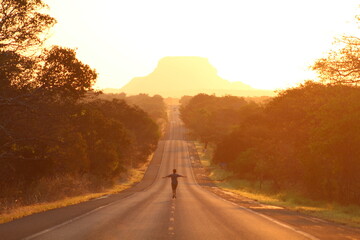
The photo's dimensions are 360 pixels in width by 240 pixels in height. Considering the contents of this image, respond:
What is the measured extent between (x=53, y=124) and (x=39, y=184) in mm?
6761

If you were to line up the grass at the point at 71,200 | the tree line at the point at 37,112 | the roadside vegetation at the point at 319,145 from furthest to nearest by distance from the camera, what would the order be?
the roadside vegetation at the point at 319,145 < the tree line at the point at 37,112 < the grass at the point at 71,200

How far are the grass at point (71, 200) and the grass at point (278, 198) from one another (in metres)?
12.7

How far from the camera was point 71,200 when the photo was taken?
31.9 meters

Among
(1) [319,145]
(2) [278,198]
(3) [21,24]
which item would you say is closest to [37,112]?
(3) [21,24]

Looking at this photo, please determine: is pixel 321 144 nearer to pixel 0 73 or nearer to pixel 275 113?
pixel 0 73

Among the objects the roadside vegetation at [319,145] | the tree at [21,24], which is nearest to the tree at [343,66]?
the roadside vegetation at [319,145]

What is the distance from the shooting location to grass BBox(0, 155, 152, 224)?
20050 millimetres

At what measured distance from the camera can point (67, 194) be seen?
37219mm

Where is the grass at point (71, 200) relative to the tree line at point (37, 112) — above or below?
below

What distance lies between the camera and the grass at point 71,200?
65.8 feet

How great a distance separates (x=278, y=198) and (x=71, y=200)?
18.0 m

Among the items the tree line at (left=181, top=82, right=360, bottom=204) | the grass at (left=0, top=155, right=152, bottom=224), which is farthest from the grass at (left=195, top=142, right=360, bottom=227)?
the grass at (left=0, top=155, right=152, bottom=224)

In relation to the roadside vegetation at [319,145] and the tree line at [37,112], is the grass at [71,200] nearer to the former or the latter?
the tree line at [37,112]

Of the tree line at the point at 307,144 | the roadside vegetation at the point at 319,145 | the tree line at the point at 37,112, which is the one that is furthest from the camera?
the tree line at the point at 307,144
